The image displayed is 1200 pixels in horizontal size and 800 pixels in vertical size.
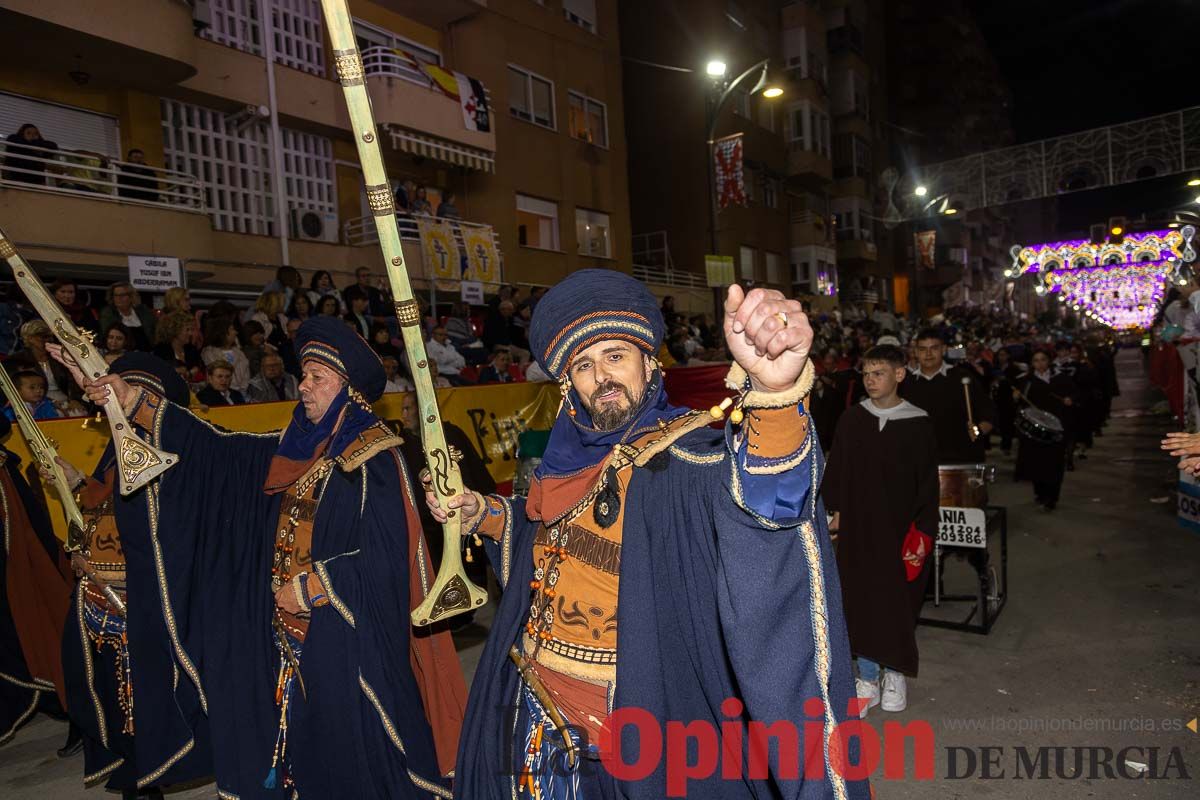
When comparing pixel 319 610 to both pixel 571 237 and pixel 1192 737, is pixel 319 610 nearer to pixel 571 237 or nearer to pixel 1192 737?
pixel 1192 737

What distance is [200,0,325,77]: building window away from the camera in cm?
1338

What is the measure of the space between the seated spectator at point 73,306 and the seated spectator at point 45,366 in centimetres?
34

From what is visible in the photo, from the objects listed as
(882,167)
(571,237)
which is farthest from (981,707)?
(882,167)

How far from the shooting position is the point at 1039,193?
1377 inches

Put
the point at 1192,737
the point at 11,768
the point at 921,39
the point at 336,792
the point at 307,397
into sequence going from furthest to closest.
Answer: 1. the point at 921,39
2. the point at 11,768
3. the point at 1192,737
4. the point at 307,397
5. the point at 336,792

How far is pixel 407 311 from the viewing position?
2.27 meters

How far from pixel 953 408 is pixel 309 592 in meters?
6.06

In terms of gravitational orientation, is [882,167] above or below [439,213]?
above

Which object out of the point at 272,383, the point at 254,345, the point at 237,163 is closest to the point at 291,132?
the point at 237,163

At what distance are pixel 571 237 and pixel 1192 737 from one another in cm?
1742

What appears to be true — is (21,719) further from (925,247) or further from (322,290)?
(925,247)

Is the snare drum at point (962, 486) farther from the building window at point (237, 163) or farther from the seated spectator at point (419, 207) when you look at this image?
the building window at point (237, 163)

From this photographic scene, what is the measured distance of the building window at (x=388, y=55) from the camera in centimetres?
1501

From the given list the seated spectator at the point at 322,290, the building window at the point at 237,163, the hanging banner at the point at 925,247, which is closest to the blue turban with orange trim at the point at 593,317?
the seated spectator at the point at 322,290
